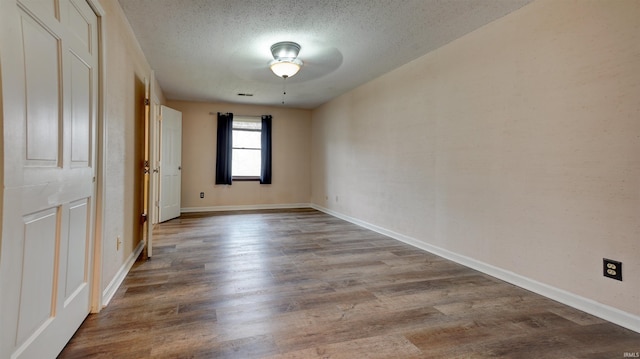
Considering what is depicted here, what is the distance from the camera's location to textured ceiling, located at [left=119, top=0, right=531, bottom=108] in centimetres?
247

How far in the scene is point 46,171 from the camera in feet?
4.29

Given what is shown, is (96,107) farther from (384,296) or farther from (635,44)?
(635,44)

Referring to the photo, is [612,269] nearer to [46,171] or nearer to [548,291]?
[548,291]

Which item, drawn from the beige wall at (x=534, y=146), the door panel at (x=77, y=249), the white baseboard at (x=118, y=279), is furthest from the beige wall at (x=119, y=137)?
the beige wall at (x=534, y=146)

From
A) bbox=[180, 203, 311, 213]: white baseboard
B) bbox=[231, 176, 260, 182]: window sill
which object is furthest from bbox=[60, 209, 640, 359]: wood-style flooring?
bbox=[231, 176, 260, 182]: window sill

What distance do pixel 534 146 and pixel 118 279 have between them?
134 inches

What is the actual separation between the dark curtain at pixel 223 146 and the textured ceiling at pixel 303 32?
187cm

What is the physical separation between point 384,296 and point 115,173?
224 cm

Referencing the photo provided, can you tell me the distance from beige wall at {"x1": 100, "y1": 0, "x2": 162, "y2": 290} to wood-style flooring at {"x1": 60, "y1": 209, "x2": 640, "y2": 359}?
0.33 meters

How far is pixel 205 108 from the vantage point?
6309 mm

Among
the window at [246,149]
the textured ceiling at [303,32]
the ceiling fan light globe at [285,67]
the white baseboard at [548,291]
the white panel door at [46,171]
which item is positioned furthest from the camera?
the window at [246,149]

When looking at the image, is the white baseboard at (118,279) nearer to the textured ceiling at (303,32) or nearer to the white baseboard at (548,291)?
the textured ceiling at (303,32)

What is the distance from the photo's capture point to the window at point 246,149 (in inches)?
260

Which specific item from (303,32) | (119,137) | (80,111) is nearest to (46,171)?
(80,111)
